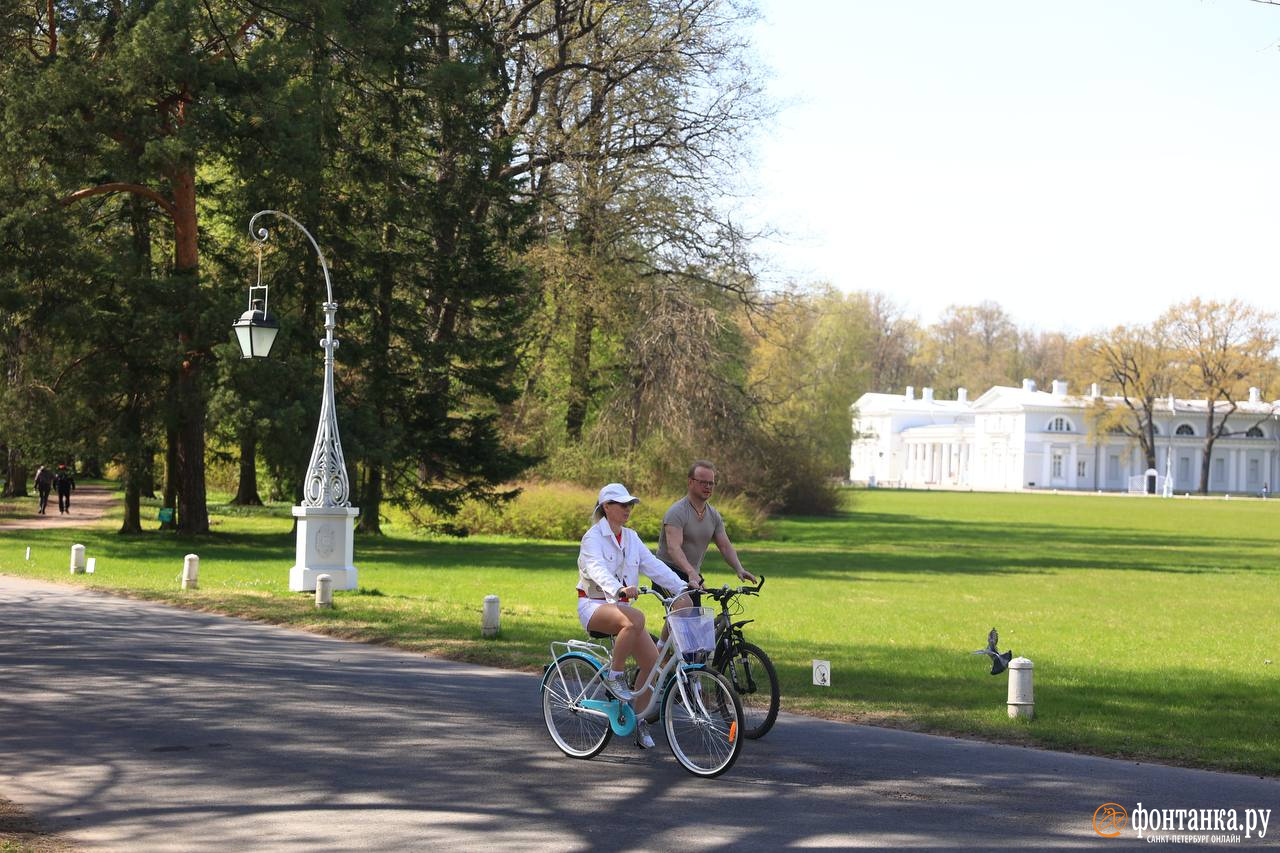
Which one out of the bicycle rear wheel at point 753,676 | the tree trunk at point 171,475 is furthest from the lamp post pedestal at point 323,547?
the tree trunk at point 171,475

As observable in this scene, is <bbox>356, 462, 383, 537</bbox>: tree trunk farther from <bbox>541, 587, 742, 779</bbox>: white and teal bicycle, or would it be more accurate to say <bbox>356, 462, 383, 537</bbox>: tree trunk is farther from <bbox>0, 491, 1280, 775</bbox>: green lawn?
<bbox>541, 587, 742, 779</bbox>: white and teal bicycle

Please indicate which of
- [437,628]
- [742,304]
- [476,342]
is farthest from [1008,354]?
[437,628]

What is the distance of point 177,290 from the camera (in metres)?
33.2

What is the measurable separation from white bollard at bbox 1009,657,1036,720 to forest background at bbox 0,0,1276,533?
74.2 ft

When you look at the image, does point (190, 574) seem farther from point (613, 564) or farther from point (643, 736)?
point (613, 564)

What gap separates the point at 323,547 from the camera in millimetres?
23625

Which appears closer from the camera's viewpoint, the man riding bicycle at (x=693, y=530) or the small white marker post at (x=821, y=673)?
the man riding bicycle at (x=693, y=530)

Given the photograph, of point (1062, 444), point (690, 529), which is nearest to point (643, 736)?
point (690, 529)

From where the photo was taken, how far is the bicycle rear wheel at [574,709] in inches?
391

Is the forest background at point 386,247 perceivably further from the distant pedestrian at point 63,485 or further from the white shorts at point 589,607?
the white shorts at point 589,607

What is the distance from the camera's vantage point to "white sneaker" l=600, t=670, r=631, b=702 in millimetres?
9703

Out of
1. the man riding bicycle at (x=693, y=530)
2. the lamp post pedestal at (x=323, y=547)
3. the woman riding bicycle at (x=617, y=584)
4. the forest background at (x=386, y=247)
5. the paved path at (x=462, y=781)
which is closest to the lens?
the paved path at (x=462, y=781)

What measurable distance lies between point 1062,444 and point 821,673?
506ft

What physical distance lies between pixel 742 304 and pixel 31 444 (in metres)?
22.2
